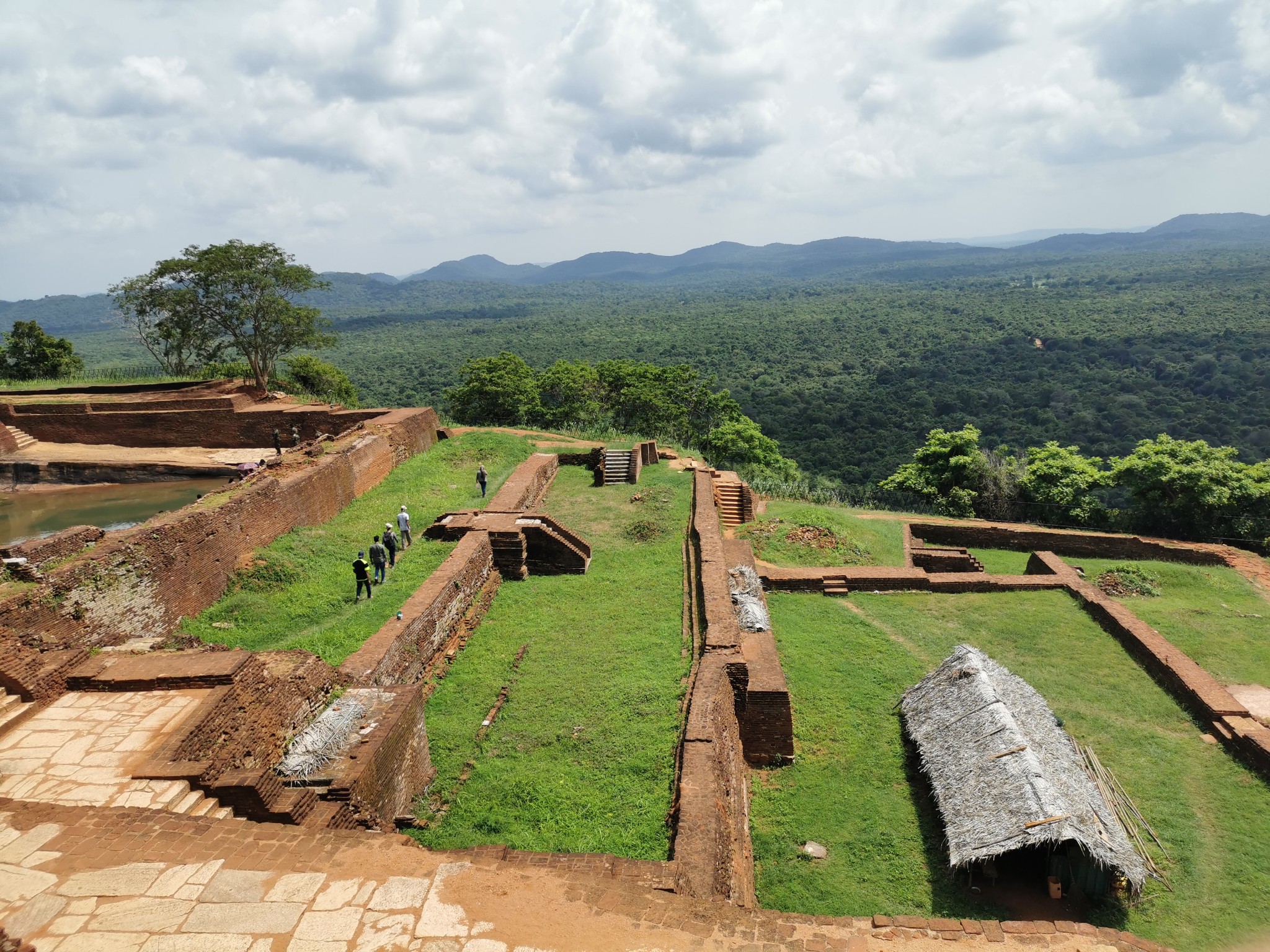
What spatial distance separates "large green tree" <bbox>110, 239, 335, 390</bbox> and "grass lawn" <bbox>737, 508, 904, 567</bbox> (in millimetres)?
18133

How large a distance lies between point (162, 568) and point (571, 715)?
21.2ft

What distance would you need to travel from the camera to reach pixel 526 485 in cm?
1695

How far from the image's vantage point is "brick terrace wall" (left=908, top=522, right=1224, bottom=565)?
18.3 meters

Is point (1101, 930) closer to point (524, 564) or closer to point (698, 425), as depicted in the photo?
point (524, 564)

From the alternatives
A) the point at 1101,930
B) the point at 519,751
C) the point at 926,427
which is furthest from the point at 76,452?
the point at 926,427

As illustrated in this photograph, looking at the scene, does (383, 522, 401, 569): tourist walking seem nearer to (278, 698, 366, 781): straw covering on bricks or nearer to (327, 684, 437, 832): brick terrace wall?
(327, 684, 437, 832): brick terrace wall

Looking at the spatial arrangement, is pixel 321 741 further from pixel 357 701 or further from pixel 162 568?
pixel 162 568

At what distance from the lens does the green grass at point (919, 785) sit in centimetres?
715

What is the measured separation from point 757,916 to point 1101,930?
8.61ft

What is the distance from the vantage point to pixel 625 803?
7.27 m

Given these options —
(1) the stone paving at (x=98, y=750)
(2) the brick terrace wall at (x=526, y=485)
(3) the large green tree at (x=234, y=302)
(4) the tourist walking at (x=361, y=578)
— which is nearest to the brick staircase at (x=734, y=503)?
(2) the brick terrace wall at (x=526, y=485)

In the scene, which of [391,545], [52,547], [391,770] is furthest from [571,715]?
[52,547]

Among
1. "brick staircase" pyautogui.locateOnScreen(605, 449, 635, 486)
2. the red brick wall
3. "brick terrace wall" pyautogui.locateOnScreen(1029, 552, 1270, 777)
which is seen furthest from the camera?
"brick staircase" pyautogui.locateOnScreen(605, 449, 635, 486)

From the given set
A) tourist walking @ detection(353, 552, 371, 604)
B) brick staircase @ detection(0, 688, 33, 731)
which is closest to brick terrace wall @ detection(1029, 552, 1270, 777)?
tourist walking @ detection(353, 552, 371, 604)
